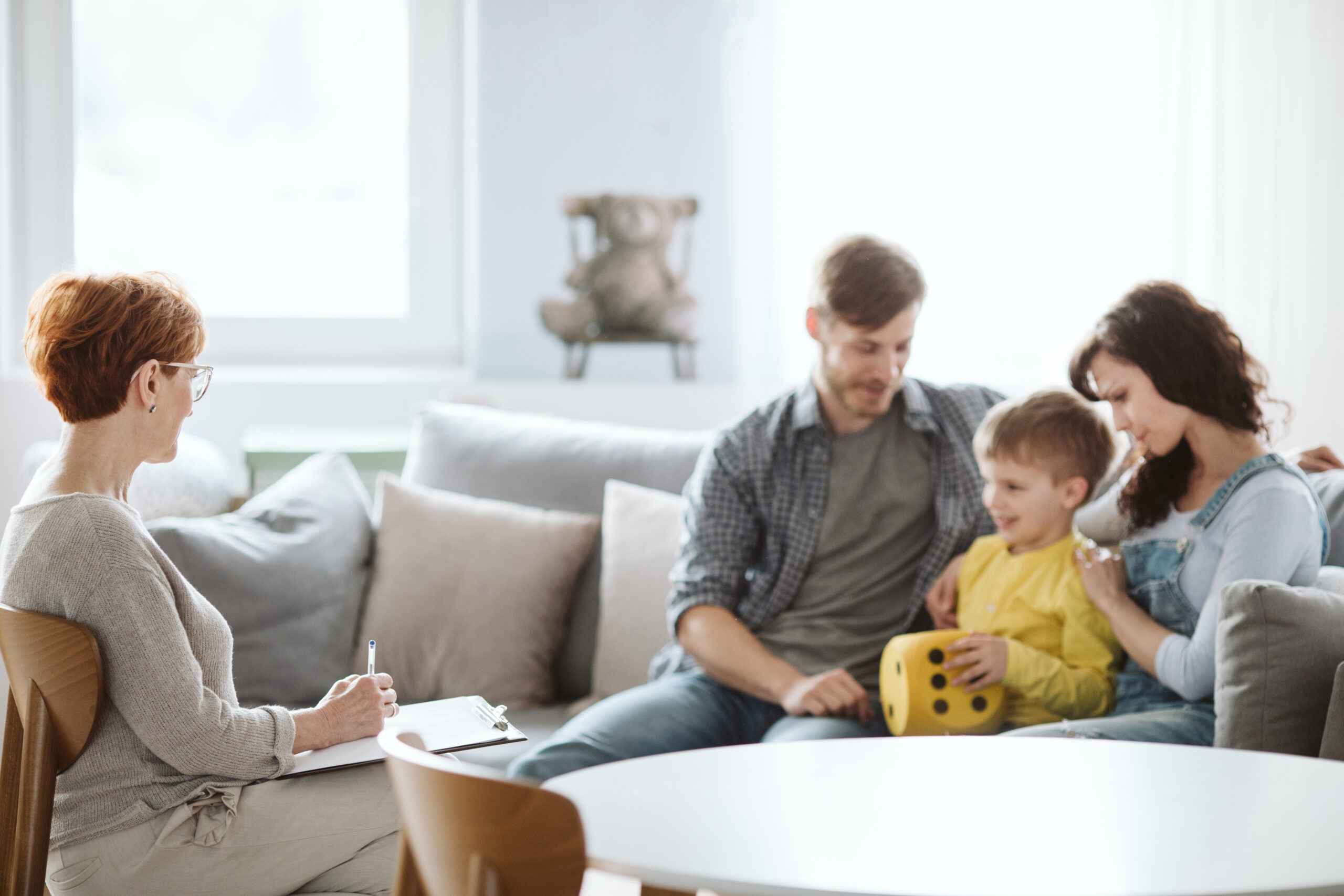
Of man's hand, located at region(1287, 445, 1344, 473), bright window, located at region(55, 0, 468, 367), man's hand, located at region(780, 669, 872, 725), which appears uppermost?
bright window, located at region(55, 0, 468, 367)

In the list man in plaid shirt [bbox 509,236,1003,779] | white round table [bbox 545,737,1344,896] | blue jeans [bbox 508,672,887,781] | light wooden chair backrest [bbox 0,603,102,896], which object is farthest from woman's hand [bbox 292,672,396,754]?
man in plaid shirt [bbox 509,236,1003,779]

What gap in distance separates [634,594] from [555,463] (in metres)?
0.35

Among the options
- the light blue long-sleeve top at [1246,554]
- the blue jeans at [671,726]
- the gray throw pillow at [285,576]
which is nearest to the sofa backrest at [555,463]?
the gray throw pillow at [285,576]

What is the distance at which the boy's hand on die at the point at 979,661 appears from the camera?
171cm

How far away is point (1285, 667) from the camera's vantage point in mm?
1432

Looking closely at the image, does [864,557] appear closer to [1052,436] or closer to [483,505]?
[1052,436]

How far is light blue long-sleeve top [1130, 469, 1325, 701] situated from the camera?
5.20ft

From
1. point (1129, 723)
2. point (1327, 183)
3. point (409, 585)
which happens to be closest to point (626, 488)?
point (409, 585)

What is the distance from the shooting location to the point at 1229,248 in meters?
3.25

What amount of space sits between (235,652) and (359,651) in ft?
0.81

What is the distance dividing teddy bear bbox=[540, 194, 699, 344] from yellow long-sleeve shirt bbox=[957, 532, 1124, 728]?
1.51 meters

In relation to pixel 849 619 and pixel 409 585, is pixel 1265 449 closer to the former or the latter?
pixel 849 619

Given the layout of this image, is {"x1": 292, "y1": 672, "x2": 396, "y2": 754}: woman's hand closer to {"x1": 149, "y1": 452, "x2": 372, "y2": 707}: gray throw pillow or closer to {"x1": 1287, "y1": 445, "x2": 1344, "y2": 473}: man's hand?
{"x1": 149, "y1": 452, "x2": 372, "y2": 707}: gray throw pillow

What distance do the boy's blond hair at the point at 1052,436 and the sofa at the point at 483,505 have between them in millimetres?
363
